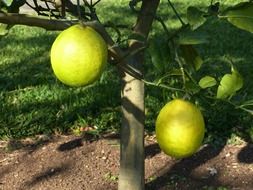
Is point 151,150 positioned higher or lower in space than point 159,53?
lower

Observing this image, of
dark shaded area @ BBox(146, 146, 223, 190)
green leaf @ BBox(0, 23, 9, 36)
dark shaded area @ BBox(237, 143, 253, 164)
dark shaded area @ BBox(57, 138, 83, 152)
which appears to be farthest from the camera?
dark shaded area @ BBox(57, 138, 83, 152)

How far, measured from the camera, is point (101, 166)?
3.06 metres

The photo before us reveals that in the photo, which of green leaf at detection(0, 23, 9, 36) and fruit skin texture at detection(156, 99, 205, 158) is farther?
green leaf at detection(0, 23, 9, 36)

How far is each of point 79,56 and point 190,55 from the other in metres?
0.50

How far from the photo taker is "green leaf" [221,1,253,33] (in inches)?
44.9

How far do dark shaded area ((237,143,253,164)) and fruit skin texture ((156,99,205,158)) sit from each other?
2.00 metres

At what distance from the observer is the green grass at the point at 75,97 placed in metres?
3.60

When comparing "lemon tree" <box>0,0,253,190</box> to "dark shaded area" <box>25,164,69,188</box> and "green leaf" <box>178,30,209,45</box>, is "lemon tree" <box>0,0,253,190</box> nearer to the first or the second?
"green leaf" <box>178,30,209,45</box>

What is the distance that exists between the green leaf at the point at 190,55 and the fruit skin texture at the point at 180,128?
0.22m

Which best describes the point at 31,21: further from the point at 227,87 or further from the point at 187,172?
the point at 187,172

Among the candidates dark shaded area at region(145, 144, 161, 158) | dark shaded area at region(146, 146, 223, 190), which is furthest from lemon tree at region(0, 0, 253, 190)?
dark shaded area at region(145, 144, 161, 158)

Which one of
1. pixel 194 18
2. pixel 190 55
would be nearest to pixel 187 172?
pixel 190 55

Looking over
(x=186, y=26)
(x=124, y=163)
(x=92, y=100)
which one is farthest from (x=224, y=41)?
(x=186, y=26)

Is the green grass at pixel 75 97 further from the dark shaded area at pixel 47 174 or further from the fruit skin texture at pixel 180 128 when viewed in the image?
the fruit skin texture at pixel 180 128
